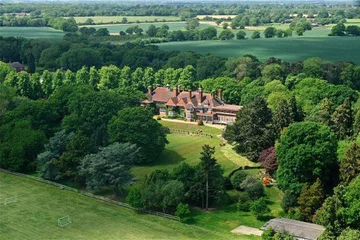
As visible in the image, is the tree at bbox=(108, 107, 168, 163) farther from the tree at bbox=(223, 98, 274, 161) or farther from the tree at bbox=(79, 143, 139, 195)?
the tree at bbox=(223, 98, 274, 161)

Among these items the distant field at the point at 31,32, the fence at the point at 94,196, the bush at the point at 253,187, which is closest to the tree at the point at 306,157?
the bush at the point at 253,187

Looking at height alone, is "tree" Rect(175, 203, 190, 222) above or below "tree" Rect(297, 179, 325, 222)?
below

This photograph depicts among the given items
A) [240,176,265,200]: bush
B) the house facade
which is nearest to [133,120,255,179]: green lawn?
the house facade

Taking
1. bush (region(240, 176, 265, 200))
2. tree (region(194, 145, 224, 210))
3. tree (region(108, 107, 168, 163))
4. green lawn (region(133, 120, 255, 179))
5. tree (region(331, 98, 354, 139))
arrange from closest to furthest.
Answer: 1. tree (region(194, 145, 224, 210))
2. bush (region(240, 176, 265, 200))
3. green lawn (region(133, 120, 255, 179))
4. tree (region(108, 107, 168, 163))
5. tree (region(331, 98, 354, 139))

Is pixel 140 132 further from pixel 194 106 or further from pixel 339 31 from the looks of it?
pixel 339 31

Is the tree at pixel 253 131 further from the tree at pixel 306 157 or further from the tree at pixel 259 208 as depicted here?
the tree at pixel 259 208

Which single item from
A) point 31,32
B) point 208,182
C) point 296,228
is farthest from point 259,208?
point 31,32
